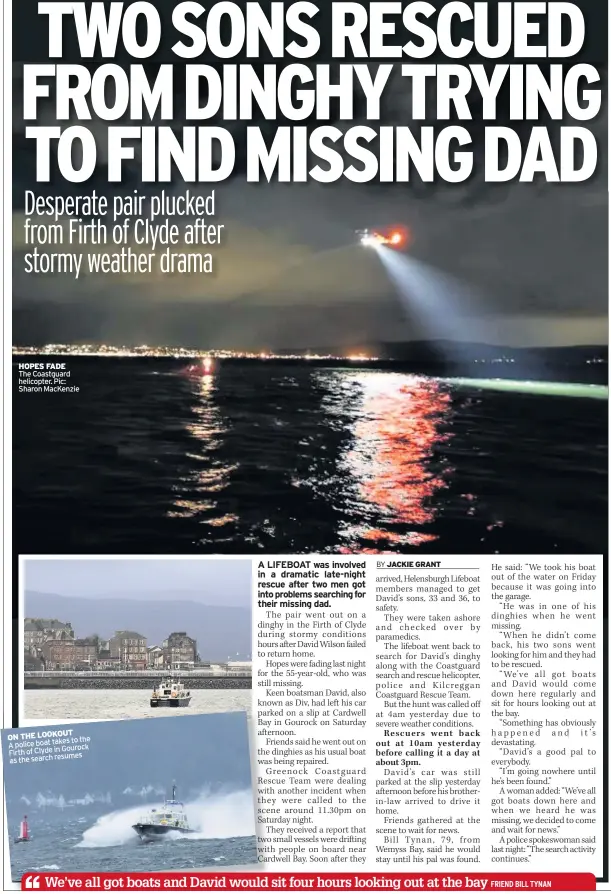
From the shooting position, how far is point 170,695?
10352 millimetres

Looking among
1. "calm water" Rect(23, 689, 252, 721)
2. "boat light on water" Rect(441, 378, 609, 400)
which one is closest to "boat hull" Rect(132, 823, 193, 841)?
"calm water" Rect(23, 689, 252, 721)

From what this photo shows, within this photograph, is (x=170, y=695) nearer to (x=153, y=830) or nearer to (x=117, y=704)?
(x=117, y=704)

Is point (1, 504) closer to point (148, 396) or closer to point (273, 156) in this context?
point (148, 396)

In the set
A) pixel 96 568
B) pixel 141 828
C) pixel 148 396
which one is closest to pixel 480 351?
pixel 148 396

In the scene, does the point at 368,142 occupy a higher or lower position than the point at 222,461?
higher

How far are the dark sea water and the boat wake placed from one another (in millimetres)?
2738

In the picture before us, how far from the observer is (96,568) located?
1084cm

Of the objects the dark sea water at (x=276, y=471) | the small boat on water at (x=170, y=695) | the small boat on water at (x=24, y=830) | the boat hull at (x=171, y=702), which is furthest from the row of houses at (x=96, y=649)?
the small boat on water at (x=24, y=830)

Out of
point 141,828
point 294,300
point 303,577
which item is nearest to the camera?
point 141,828

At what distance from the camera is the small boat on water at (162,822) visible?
32.3ft

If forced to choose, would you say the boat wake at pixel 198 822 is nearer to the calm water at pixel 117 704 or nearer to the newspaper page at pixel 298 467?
the newspaper page at pixel 298 467

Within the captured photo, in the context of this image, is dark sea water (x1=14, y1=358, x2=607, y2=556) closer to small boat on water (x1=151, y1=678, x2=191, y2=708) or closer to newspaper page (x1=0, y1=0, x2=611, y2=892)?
newspaper page (x1=0, y1=0, x2=611, y2=892)

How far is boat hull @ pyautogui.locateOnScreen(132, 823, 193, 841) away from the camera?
9.83m

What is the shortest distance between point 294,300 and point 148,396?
2.31 m
